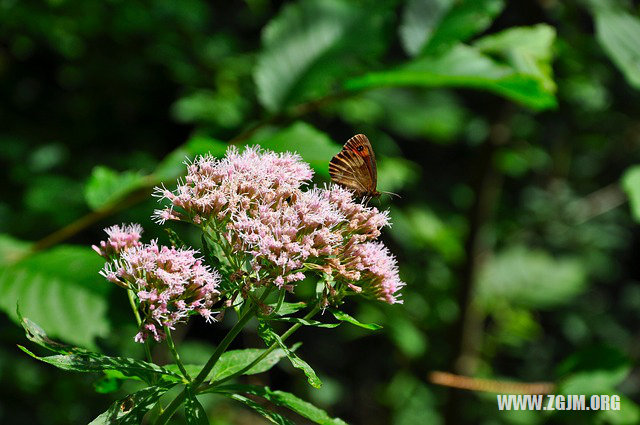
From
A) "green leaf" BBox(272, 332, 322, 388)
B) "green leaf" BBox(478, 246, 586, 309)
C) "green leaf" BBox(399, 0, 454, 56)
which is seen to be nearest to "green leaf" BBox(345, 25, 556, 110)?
"green leaf" BBox(399, 0, 454, 56)

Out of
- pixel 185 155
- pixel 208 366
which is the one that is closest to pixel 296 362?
pixel 208 366

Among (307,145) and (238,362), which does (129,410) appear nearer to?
(238,362)

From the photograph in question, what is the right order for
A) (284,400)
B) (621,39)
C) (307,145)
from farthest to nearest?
(621,39) < (307,145) < (284,400)

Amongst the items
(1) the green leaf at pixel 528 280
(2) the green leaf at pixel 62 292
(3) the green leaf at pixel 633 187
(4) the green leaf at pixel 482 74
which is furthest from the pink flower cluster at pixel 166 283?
(1) the green leaf at pixel 528 280

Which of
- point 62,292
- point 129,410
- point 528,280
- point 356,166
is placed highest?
point 528,280

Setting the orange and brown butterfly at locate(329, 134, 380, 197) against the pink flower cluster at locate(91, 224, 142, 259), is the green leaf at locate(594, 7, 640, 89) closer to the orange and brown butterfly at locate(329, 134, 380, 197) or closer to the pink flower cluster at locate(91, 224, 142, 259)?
the orange and brown butterfly at locate(329, 134, 380, 197)
